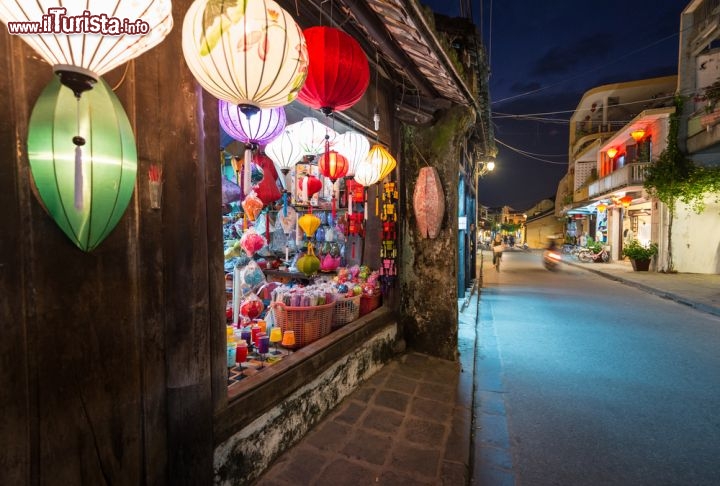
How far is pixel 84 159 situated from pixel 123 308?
0.89 m

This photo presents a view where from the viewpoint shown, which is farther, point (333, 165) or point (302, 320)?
point (333, 165)

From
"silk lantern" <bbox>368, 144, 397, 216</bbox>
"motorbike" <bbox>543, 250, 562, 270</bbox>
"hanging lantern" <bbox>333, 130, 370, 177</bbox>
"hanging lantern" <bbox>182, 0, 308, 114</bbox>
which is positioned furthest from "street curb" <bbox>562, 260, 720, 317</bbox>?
"hanging lantern" <bbox>182, 0, 308, 114</bbox>

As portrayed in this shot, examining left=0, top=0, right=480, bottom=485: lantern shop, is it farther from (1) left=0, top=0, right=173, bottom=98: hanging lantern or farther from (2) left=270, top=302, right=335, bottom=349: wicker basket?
(2) left=270, top=302, right=335, bottom=349: wicker basket

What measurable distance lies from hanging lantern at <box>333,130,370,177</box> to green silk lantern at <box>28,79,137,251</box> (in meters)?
3.38

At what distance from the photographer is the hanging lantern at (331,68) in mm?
2852

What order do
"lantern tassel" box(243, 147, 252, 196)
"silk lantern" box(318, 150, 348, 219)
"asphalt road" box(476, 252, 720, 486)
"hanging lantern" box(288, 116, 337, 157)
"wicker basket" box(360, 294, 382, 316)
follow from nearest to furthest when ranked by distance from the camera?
"asphalt road" box(476, 252, 720, 486) < "lantern tassel" box(243, 147, 252, 196) < "hanging lantern" box(288, 116, 337, 157) < "silk lantern" box(318, 150, 348, 219) < "wicker basket" box(360, 294, 382, 316)

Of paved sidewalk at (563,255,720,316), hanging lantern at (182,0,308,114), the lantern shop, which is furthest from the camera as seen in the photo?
paved sidewalk at (563,255,720,316)

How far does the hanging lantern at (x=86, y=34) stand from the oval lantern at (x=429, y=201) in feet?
14.8

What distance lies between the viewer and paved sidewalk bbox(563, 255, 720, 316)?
10.3 m

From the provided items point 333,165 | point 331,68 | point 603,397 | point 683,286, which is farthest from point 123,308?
point 683,286

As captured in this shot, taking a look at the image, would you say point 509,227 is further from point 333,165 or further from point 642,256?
point 333,165

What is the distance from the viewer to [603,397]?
15.3ft

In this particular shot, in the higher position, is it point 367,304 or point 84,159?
point 84,159

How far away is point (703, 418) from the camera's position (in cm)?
411
